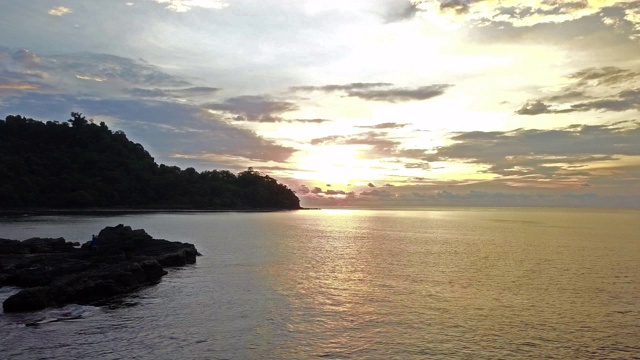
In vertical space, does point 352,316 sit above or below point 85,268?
below

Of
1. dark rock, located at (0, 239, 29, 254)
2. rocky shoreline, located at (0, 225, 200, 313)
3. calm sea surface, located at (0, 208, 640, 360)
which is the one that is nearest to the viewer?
calm sea surface, located at (0, 208, 640, 360)

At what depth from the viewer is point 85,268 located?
150ft

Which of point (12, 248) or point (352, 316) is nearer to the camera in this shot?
point (352, 316)

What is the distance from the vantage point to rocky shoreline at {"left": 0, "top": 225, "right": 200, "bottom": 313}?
3450cm

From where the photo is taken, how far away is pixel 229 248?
8156cm

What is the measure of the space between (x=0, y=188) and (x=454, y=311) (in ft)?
607

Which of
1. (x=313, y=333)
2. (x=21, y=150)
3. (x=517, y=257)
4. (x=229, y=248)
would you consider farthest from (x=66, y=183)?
(x=313, y=333)

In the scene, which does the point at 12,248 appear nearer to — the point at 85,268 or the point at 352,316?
the point at 85,268

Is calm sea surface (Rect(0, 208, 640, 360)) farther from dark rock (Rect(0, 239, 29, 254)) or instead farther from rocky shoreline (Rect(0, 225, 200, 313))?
dark rock (Rect(0, 239, 29, 254))

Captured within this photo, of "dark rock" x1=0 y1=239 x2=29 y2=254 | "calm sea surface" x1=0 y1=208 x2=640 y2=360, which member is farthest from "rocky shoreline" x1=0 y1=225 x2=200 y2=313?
"calm sea surface" x1=0 y1=208 x2=640 y2=360

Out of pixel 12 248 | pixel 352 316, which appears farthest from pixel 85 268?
pixel 352 316

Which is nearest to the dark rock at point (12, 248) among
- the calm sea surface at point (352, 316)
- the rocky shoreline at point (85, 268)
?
the rocky shoreline at point (85, 268)

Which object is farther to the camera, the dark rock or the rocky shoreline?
the dark rock

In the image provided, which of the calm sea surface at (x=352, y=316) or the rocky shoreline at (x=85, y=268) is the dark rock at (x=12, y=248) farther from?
the calm sea surface at (x=352, y=316)
